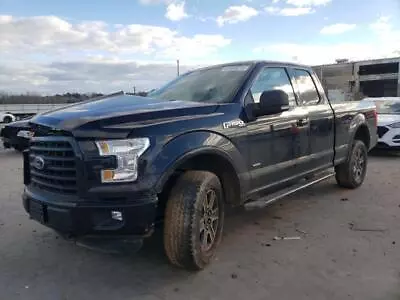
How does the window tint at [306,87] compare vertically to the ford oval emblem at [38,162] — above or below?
above

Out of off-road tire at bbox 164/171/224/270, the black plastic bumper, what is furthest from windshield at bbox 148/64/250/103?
the black plastic bumper

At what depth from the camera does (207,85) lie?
16.7 ft

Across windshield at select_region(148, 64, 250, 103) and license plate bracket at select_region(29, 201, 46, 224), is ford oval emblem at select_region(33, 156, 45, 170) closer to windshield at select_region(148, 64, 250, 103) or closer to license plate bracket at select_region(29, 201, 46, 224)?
license plate bracket at select_region(29, 201, 46, 224)

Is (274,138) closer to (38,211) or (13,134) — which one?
(38,211)

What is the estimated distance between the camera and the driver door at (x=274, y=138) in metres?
4.70

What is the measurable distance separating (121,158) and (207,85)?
1889 millimetres

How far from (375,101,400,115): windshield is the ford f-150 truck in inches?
300

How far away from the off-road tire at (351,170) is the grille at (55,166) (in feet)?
15.4

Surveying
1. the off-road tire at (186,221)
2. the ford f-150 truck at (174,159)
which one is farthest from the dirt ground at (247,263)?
the ford f-150 truck at (174,159)

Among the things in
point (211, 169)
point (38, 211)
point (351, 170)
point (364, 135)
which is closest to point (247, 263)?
point (211, 169)

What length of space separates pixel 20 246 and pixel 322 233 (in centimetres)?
327

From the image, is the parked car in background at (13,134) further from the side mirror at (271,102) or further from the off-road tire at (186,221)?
Result: the off-road tire at (186,221)

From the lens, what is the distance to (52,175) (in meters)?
3.82

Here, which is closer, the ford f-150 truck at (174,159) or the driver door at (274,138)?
the ford f-150 truck at (174,159)
